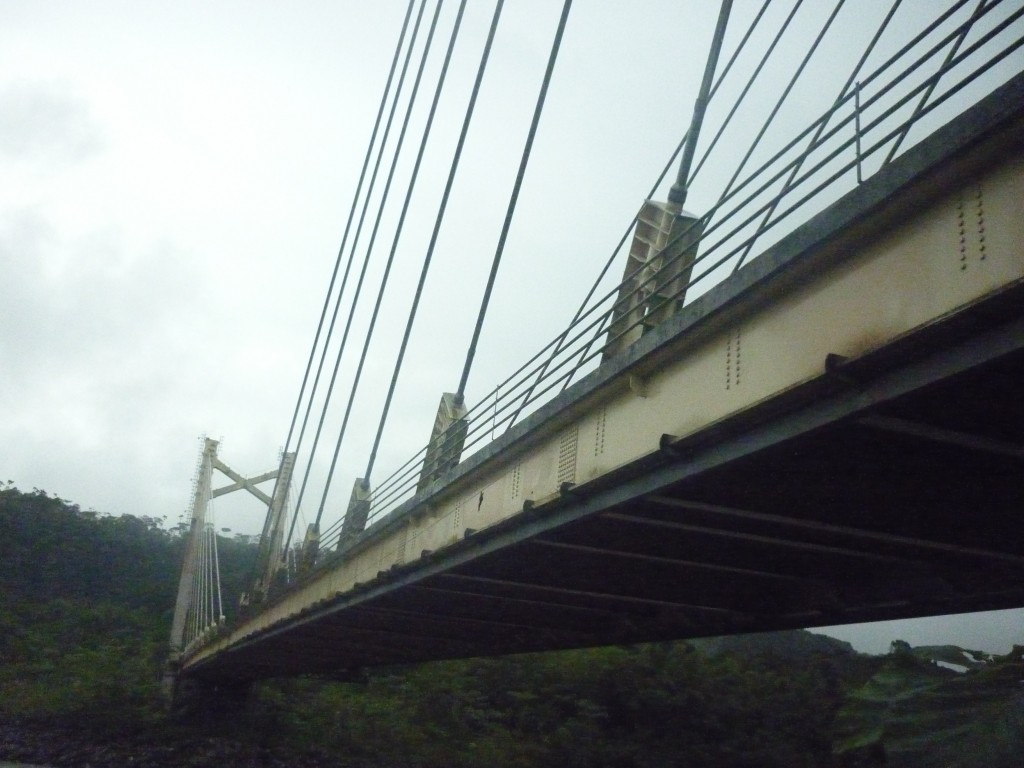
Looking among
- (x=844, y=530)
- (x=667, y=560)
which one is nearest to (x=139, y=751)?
(x=667, y=560)

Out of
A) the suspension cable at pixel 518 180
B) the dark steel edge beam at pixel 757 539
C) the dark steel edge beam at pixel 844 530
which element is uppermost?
the suspension cable at pixel 518 180

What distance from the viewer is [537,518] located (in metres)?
9.59

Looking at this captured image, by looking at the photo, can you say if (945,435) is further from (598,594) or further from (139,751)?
(139,751)

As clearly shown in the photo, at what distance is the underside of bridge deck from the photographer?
5641mm

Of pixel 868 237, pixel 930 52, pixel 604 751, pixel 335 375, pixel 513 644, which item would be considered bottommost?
pixel 604 751

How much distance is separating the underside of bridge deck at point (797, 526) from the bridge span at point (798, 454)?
0.9 inches

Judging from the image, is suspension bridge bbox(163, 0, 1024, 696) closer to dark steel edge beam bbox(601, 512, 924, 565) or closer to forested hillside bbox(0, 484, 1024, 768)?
dark steel edge beam bbox(601, 512, 924, 565)

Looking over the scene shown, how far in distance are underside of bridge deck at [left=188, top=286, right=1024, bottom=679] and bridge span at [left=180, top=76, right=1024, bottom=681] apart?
0.02 m

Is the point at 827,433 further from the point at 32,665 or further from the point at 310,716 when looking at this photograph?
the point at 32,665

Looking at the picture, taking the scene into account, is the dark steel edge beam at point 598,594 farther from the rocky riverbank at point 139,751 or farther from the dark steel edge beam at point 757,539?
the rocky riverbank at point 139,751

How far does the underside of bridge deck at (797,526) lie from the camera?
564 cm

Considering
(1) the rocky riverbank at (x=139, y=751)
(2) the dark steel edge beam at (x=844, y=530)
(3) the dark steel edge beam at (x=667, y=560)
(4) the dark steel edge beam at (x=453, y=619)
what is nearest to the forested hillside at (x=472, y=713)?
(1) the rocky riverbank at (x=139, y=751)

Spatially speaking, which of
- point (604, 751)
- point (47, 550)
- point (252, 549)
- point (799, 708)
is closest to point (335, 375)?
point (604, 751)

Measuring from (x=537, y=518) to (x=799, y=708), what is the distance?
78.5 ft
